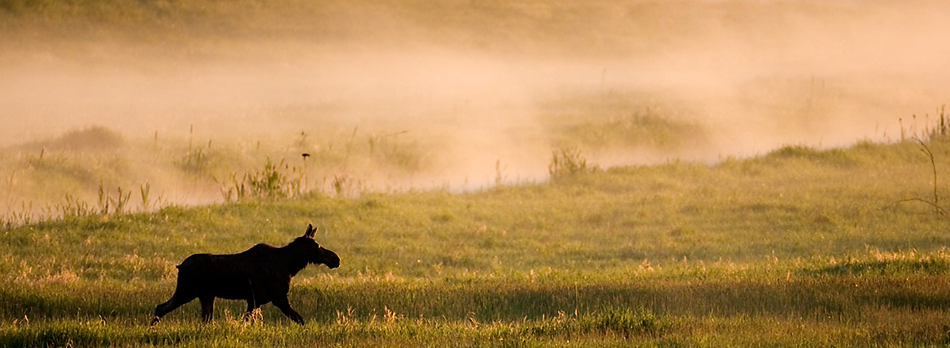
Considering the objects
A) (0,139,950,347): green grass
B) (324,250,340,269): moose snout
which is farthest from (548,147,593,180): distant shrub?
(324,250,340,269): moose snout

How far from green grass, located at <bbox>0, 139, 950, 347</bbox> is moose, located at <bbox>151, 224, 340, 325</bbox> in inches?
14.9

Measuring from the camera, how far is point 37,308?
1595 cm

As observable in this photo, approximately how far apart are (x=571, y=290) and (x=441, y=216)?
48.4 ft

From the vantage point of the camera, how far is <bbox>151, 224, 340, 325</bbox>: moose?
12.1 meters

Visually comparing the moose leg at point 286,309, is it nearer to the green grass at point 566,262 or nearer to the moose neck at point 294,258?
the green grass at point 566,262

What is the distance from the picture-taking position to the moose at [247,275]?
39.8 ft

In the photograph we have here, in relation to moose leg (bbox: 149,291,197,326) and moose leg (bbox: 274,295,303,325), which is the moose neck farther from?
moose leg (bbox: 149,291,197,326)

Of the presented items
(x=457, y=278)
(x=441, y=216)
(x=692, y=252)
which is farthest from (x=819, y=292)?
(x=441, y=216)

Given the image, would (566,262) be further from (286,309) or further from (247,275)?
(247,275)

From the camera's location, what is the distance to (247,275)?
1223 centimetres

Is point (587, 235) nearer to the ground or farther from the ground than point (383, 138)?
nearer to the ground

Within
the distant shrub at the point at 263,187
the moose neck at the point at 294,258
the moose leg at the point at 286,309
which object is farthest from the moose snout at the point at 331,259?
the distant shrub at the point at 263,187

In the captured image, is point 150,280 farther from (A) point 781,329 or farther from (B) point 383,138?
(B) point 383,138

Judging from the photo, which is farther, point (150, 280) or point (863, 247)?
point (863, 247)
